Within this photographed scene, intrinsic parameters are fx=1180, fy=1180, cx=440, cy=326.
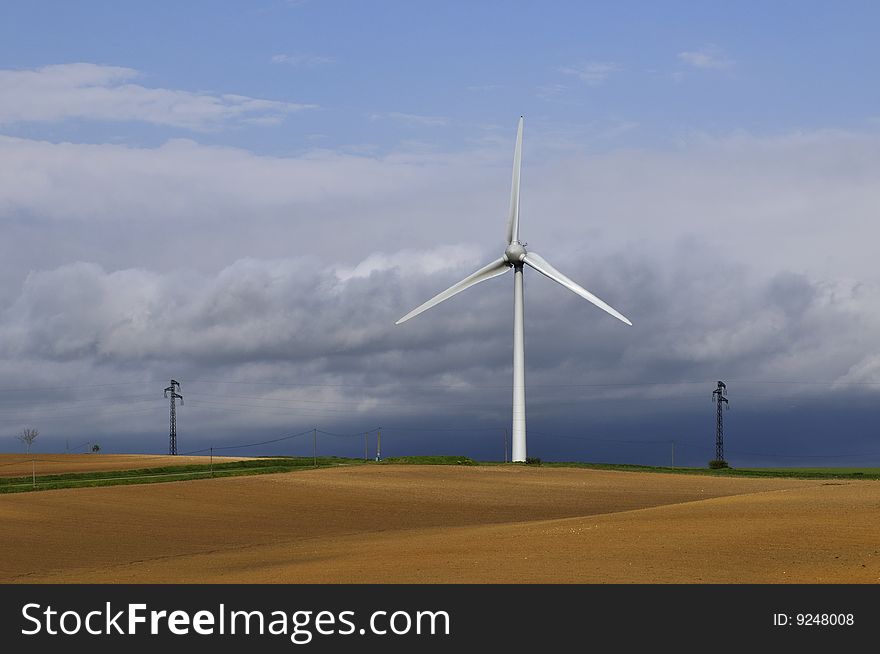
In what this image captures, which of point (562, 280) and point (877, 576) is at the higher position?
point (562, 280)

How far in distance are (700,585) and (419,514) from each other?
3389cm

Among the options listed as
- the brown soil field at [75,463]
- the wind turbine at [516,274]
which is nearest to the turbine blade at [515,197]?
the wind turbine at [516,274]

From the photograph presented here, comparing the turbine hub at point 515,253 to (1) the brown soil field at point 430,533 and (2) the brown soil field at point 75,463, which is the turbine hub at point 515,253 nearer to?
(1) the brown soil field at point 430,533

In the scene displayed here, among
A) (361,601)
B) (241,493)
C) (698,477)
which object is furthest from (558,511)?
(361,601)

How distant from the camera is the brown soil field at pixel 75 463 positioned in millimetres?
85938

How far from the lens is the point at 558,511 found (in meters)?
60.2

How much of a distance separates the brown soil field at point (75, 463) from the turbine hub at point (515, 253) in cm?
2966

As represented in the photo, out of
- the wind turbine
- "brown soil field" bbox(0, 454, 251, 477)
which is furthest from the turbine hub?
"brown soil field" bbox(0, 454, 251, 477)

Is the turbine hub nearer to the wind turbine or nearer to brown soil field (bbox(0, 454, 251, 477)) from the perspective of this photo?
the wind turbine

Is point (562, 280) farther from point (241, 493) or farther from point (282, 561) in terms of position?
point (282, 561)

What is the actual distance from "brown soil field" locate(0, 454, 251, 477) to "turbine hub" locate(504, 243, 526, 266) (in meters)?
29.7

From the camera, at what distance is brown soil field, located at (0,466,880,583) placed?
1139 inches

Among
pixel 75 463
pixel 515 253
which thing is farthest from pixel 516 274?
pixel 75 463

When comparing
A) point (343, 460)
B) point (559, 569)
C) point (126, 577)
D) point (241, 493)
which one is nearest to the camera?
point (559, 569)
